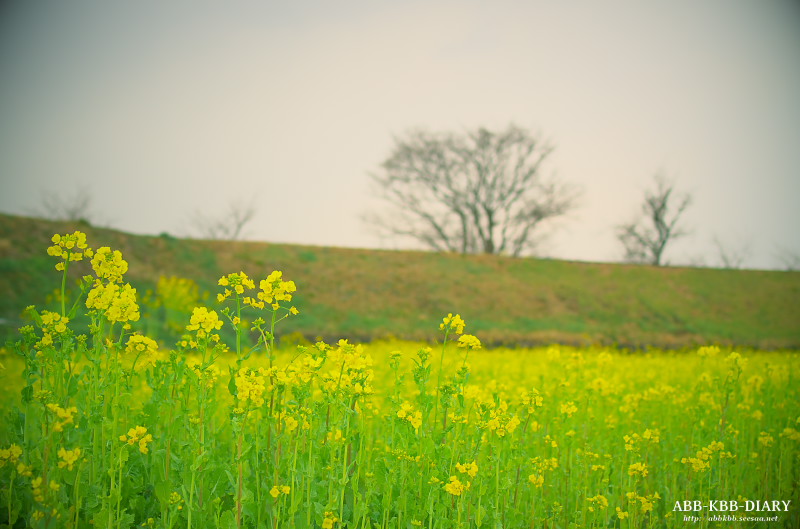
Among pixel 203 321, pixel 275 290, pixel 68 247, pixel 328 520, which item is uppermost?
pixel 68 247

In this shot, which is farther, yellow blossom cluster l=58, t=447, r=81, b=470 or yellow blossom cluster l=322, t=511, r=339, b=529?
yellow blossom cluster l=322, t=511, r=339, b=529

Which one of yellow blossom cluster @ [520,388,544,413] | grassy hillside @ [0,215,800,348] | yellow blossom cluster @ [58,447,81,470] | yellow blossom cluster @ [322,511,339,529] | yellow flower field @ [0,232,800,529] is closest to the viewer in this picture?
yellow blossom cluster @ [58,447,81,470]

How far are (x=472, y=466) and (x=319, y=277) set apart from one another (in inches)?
849

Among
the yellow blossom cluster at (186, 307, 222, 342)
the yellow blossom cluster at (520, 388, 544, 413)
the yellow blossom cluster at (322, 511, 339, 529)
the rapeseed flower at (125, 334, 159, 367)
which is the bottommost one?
the yellow blossom cluster at (322, 511, 339, 529)

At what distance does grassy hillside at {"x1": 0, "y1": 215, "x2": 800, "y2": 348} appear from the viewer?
18688 mm

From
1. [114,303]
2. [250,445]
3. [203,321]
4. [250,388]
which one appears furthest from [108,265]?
[250,445]

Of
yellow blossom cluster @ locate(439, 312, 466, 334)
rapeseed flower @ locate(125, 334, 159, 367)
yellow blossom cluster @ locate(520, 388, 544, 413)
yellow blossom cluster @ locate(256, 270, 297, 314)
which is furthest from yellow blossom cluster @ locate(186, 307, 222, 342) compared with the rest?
yellow blossom cluster @ locate(520, 388, 544, 413)

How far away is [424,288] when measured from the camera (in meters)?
24.3

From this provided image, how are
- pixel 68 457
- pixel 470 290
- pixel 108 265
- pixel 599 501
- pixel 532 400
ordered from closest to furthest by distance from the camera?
pixel 68 457 < pixel 108 265 < pixel 599 501 < pixel 532 400 < pixel 470 290

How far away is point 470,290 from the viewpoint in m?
24.8

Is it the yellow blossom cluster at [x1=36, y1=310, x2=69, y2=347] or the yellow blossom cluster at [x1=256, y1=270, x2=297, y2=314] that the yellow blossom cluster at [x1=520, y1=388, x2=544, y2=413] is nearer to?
the yellow blossom cluster at [x1=256, y1=270, x2=297, y2=314]

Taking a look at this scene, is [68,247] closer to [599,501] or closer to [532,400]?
[532,400]

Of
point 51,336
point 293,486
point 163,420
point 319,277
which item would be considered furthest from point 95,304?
point 319,277

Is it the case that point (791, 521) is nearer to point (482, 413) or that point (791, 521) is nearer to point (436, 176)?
point (482, 413)
